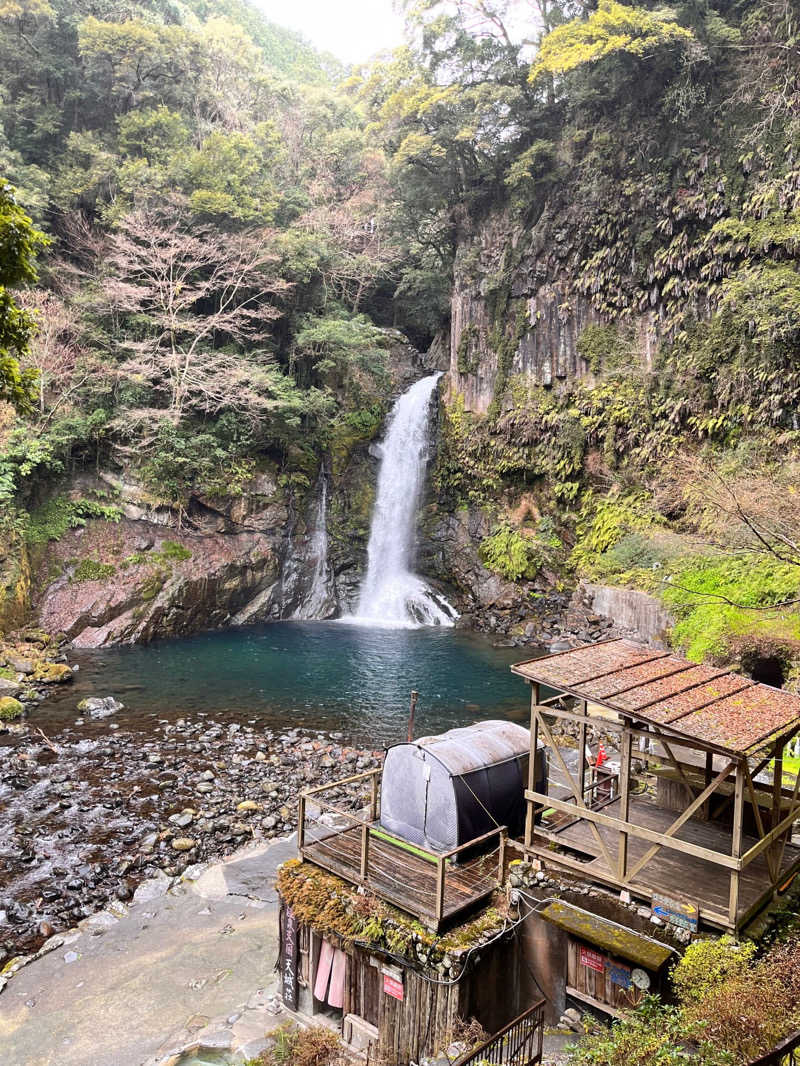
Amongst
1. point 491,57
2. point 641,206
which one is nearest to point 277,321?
point 491,57

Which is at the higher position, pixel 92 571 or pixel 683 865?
pixel 92 571

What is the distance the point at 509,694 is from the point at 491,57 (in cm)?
2750

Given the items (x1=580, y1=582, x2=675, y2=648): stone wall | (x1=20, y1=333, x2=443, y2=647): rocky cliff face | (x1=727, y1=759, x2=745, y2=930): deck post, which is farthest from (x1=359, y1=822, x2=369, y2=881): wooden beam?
(x1=20, y1=333, x2=443, y2=647): rocky cliff face

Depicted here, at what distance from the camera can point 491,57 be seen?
29031 mm

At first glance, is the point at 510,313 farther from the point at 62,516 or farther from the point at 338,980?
the point at 338,980

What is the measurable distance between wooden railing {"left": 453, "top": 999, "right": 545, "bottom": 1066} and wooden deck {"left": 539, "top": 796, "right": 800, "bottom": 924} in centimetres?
164

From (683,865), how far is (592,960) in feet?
5.05

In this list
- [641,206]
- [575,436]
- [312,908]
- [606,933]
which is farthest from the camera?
[575,436]

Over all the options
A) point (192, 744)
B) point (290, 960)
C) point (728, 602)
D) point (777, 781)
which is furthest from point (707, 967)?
point (192, 744)

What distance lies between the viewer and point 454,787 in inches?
325

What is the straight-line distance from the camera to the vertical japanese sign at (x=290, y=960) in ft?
27.0

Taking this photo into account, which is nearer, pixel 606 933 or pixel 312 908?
pixel 606 933

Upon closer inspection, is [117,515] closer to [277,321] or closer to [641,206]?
[277,321]

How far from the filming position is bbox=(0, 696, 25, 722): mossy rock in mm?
16812
